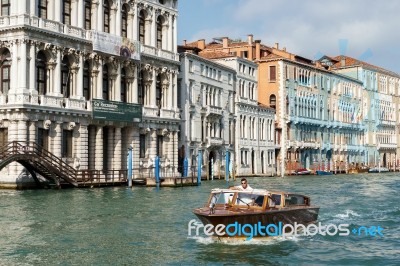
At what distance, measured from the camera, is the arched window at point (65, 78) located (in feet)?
126

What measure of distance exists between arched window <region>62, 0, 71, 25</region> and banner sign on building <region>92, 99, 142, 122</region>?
437 cm

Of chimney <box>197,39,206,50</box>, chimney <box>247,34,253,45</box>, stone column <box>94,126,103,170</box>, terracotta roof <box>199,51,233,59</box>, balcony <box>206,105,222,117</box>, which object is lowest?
stone column <box>94,126,103,170</box>

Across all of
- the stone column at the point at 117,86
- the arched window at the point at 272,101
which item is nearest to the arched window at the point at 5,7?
the stone column at the point at 117,86

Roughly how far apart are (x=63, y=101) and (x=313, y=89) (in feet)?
137

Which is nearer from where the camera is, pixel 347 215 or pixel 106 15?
pixel 347 215

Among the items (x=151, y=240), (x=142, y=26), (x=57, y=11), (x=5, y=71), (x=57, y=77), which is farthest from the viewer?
(x=142, y=26)

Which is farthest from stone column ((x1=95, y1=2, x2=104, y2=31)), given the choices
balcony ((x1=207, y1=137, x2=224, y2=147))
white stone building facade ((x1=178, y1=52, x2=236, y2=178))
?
balcony ((x1=207, y1=137, x2=224, y2=147))

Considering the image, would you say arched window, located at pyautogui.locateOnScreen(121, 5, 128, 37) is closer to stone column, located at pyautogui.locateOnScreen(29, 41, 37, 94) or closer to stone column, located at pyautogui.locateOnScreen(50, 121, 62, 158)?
stone column, located at pyautogui.locateOnScreen(29, 41, 37, 94)

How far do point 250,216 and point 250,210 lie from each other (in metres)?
0.37

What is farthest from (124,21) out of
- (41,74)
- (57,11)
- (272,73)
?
(272,73)

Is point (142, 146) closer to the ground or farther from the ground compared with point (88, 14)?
closer to the ground

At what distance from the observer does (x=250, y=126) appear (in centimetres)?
6178

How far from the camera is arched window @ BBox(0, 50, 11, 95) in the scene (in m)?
36.2

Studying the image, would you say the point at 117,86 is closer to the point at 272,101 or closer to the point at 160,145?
the point at 160,145
